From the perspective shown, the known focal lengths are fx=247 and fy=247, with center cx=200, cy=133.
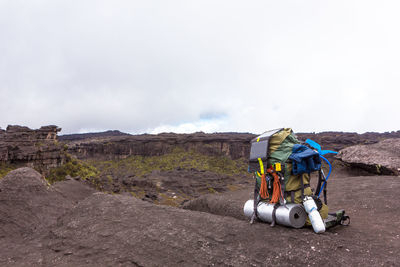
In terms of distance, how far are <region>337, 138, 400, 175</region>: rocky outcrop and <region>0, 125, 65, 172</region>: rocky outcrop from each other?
3244 centimetres

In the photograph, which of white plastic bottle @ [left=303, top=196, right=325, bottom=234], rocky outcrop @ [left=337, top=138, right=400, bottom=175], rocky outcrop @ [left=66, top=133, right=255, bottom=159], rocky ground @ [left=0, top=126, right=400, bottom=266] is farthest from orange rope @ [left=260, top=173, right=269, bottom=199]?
rocky outcrop @ [left=66, top=133, right=255, bottom=159]

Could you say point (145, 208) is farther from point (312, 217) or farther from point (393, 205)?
point (393, 205)

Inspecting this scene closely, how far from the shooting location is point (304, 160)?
188 inches

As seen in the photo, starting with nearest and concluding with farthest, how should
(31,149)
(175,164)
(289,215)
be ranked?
(289,215) → (31,149) → (175,164)

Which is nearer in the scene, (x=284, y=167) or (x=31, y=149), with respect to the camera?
(x=284, y=167)

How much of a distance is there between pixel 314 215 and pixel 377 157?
48.7 feet

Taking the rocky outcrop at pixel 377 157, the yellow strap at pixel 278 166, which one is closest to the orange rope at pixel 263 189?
the yellow strap at pixel 278 166

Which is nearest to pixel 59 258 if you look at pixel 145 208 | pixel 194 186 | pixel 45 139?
pixel 145 208

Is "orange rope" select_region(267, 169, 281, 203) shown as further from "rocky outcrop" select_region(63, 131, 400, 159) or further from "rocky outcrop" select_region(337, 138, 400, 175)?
"rocky outcrop" select_region(63, 131, 400, 159)

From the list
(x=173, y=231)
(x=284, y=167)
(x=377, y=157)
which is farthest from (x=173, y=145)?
(x=284, y=167)

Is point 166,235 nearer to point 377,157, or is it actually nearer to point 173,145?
point 377,157

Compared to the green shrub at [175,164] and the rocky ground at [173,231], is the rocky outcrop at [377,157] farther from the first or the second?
the green shrub at [175,164]

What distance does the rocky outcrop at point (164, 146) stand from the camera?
82.5m

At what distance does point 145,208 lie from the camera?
7.62 m
